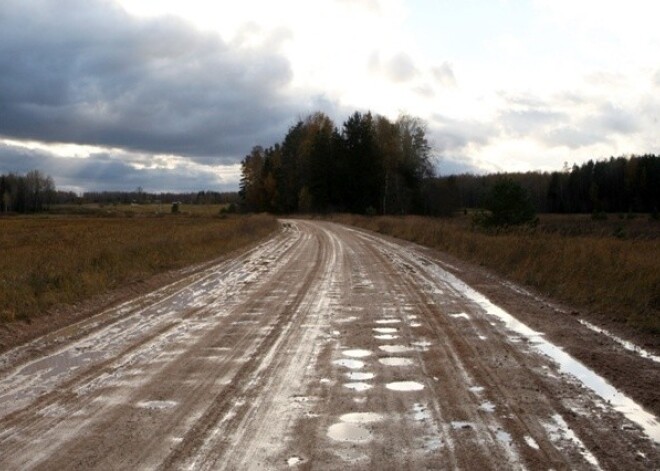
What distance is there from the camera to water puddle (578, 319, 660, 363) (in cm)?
803

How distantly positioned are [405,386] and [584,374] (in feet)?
6.97

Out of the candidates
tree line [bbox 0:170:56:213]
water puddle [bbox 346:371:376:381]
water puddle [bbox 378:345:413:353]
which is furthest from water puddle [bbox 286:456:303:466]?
tree line [bbox 0:170:56:213]

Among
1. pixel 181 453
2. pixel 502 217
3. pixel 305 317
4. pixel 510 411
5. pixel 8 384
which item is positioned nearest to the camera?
pixel 181 453

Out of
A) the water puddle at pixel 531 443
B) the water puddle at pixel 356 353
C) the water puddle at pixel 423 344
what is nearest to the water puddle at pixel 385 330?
the water puddle at pixel 423 344

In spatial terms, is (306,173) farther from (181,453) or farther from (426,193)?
(181,453)

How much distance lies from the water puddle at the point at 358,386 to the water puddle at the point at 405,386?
0.20 m

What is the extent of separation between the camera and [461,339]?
28.8 ft

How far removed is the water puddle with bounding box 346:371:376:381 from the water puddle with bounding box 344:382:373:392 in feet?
0.65

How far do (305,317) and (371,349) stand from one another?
2.51 m

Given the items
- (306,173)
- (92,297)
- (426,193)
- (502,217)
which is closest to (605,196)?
(426,193)

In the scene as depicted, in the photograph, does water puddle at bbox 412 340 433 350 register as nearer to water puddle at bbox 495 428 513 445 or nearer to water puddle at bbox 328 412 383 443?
water puddle at bbox 328 412 383 443

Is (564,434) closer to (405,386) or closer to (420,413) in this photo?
(420,413)

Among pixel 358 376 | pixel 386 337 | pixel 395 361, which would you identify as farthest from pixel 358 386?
pixel 386 337

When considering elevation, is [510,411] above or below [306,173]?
below
